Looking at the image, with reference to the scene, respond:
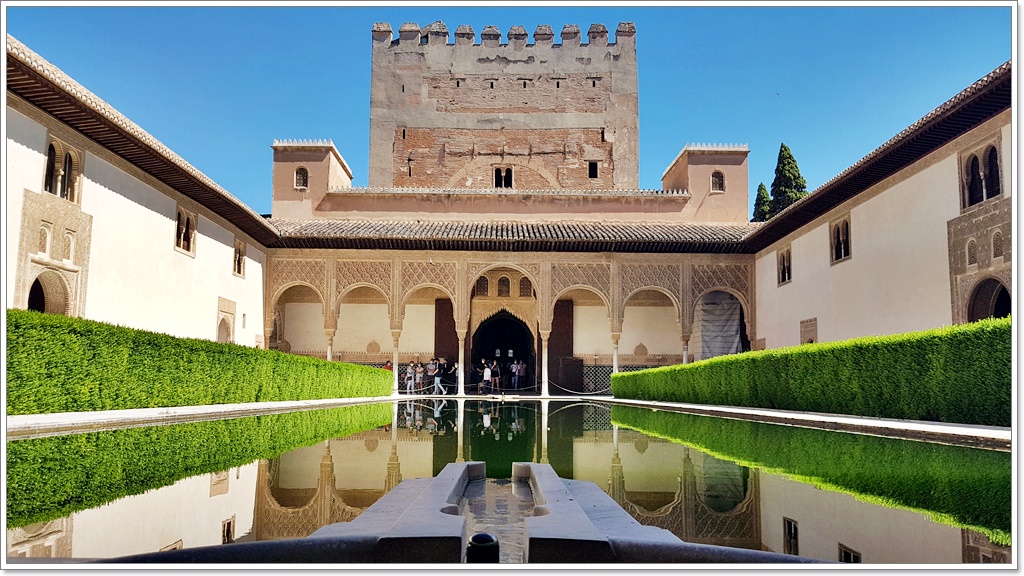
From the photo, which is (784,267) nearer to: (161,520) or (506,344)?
(506,344)

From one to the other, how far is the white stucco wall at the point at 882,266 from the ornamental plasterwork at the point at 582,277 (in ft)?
12.6

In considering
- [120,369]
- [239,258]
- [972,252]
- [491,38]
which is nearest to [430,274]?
[239,258]

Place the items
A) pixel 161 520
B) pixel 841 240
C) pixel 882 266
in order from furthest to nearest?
pixel 841 240 < pixel 882 266 < pixel 161 520

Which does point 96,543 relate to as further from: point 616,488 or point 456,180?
point 456,180

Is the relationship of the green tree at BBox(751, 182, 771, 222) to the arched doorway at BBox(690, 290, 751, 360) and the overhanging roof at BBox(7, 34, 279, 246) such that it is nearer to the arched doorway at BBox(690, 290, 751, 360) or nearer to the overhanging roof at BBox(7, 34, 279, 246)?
the arched doorway at BBox(690, 290, 751, 360)

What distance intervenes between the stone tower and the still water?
61.5ft

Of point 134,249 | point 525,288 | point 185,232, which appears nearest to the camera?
point 134,249

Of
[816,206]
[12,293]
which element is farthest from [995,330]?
[12,293]

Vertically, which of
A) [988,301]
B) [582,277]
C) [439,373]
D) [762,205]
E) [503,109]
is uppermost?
[503,109]

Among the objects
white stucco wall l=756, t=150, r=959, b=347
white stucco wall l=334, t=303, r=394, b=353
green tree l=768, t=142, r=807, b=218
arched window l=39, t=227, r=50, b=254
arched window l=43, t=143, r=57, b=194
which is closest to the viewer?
arched window l=39, t=227, r=50, b=254

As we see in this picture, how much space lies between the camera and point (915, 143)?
9.97 m

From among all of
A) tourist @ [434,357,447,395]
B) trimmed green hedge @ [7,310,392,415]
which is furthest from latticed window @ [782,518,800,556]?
tourist @ [434,357,447,395]

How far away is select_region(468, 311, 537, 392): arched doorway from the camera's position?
20703 mm

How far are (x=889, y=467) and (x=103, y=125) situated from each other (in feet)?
30.2
